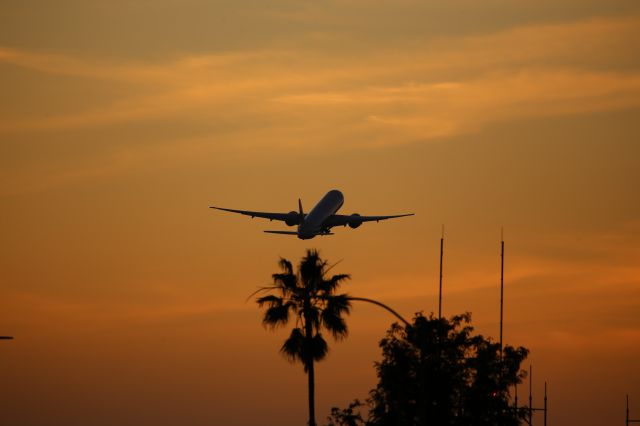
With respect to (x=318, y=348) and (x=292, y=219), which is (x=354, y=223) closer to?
(x=292, y=219)

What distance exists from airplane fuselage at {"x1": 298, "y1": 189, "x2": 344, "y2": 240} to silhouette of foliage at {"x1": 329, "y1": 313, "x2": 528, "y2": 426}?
48490 millimetres

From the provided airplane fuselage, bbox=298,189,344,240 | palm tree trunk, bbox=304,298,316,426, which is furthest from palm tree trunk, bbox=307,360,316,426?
airplane fuselage, bbox=298,189,344,240

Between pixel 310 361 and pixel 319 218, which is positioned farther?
pixel 319 218

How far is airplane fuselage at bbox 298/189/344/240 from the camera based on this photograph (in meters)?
165

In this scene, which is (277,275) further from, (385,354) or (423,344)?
(423,344)

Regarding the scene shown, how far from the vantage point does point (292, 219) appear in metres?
171

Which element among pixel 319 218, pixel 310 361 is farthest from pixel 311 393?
pixel 319 218

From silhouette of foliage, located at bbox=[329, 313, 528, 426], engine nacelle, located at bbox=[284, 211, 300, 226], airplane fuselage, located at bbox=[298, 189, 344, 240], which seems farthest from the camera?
engine nacelle, located at bbox=[284, 211, 300, 226]

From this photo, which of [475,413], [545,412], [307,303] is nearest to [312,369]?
[307,303]

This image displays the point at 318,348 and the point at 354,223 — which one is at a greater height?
the point at 354,223

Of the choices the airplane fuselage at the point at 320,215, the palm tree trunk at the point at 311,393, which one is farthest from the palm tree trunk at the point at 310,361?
the airplane fuselage at the point at 320,215

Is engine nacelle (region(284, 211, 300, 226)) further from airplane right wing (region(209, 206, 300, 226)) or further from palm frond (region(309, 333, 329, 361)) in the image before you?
palm frond (region(309, 333, 329, 361))

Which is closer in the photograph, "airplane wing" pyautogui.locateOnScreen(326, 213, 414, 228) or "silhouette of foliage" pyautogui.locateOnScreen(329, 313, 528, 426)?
"silhouette of foliage" pyautogui.locateOnScreen(329, 313, 528, 426)

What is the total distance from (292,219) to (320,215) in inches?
121
